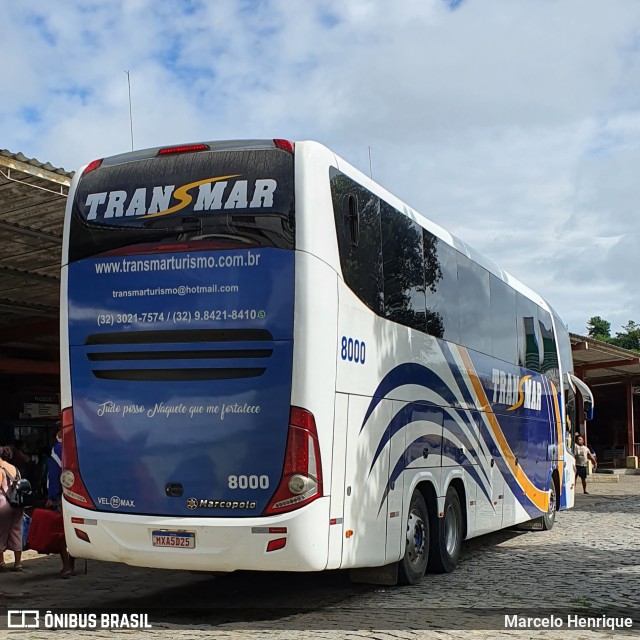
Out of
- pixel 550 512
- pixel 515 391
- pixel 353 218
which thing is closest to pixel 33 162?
pixel 353 218

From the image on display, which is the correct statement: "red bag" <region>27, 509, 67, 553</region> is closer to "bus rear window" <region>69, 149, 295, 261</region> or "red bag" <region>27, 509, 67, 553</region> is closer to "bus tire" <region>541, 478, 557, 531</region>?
"bus rear window" <region>69, 149, 295, 261</region>

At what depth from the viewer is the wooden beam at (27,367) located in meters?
22.9

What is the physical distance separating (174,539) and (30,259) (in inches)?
420

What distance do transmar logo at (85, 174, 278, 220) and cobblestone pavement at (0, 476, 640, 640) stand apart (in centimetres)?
361

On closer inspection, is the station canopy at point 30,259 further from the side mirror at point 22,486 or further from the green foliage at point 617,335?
the green foliage at point 617,335

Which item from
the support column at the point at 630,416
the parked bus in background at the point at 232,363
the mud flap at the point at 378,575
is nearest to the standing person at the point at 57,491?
the parked bus in background at the point at 232,363

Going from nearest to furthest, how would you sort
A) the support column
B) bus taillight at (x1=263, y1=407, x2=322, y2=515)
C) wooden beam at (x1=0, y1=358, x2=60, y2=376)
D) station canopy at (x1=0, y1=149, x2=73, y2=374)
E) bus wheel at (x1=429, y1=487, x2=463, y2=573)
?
1. bus taillight at (x1=263, y1=407, x2=322, y2=515)
2. bus wheel at (x1=429, y1=487, x2=463, y2=573)
3. station canopy at (x1=0, y1=149, x2=73, y2=374)
4. wooden beam at (x1=0, y1=358, x2=60, y2=376)
5. the support column

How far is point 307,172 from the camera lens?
8023 mm

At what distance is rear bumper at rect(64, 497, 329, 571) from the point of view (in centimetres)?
755

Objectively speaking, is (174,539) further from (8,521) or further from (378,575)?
(8,521)

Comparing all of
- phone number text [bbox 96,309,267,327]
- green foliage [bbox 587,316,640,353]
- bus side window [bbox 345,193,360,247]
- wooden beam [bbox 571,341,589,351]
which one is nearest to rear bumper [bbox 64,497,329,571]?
phone number text [bbox 96,309,267,327]

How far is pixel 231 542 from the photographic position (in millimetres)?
7602

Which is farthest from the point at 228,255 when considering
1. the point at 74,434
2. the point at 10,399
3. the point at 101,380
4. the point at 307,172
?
the point at 10,399

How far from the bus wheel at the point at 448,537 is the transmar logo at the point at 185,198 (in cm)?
460
